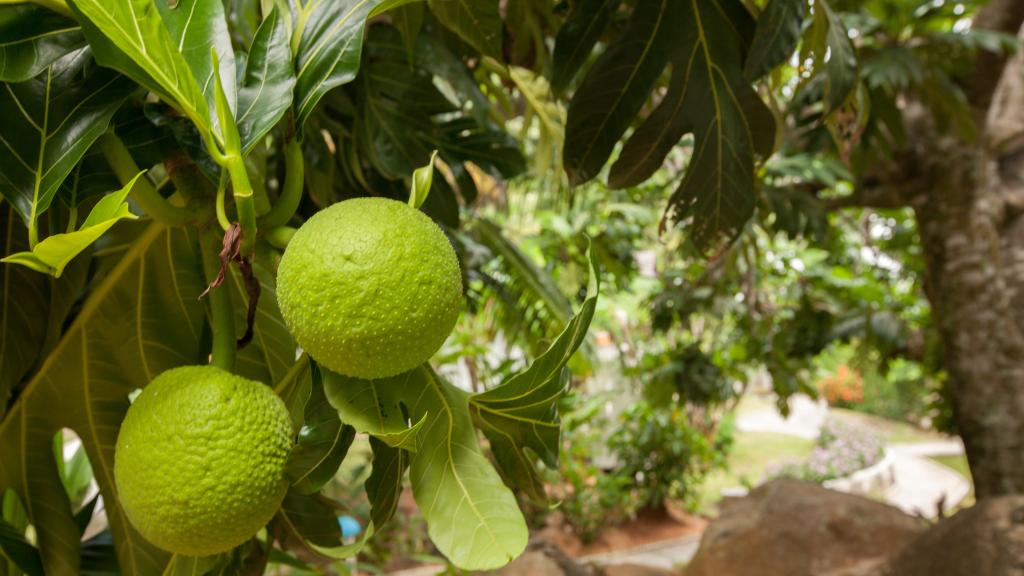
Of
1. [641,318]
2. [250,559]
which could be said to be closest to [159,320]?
[250,559]

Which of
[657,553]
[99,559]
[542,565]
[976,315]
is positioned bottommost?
[657,553]

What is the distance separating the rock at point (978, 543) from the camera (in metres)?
1.51

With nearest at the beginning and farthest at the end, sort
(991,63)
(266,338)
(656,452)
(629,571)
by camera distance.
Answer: (266,338)
(991,63)
(629,571)
(656,452)

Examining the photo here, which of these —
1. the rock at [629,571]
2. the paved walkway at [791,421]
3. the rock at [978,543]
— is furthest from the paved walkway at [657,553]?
the paved walkway at [791,421]

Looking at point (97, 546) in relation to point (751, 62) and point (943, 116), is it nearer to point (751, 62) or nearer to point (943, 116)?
point (751, 62)

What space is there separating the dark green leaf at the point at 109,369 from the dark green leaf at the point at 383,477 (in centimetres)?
20

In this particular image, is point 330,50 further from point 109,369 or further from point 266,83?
point 109,369

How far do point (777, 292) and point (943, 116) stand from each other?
204 centimetres

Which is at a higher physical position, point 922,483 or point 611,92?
point 611,92

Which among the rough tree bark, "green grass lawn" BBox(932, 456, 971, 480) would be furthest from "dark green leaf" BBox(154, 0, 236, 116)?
"green grass lawn" BBox(932, 456, 971, 480)

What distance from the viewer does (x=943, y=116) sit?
187cm

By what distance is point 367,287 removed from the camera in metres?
0.37

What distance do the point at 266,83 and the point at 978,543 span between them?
1.69 meters

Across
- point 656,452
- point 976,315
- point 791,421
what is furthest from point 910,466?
point 976,315
